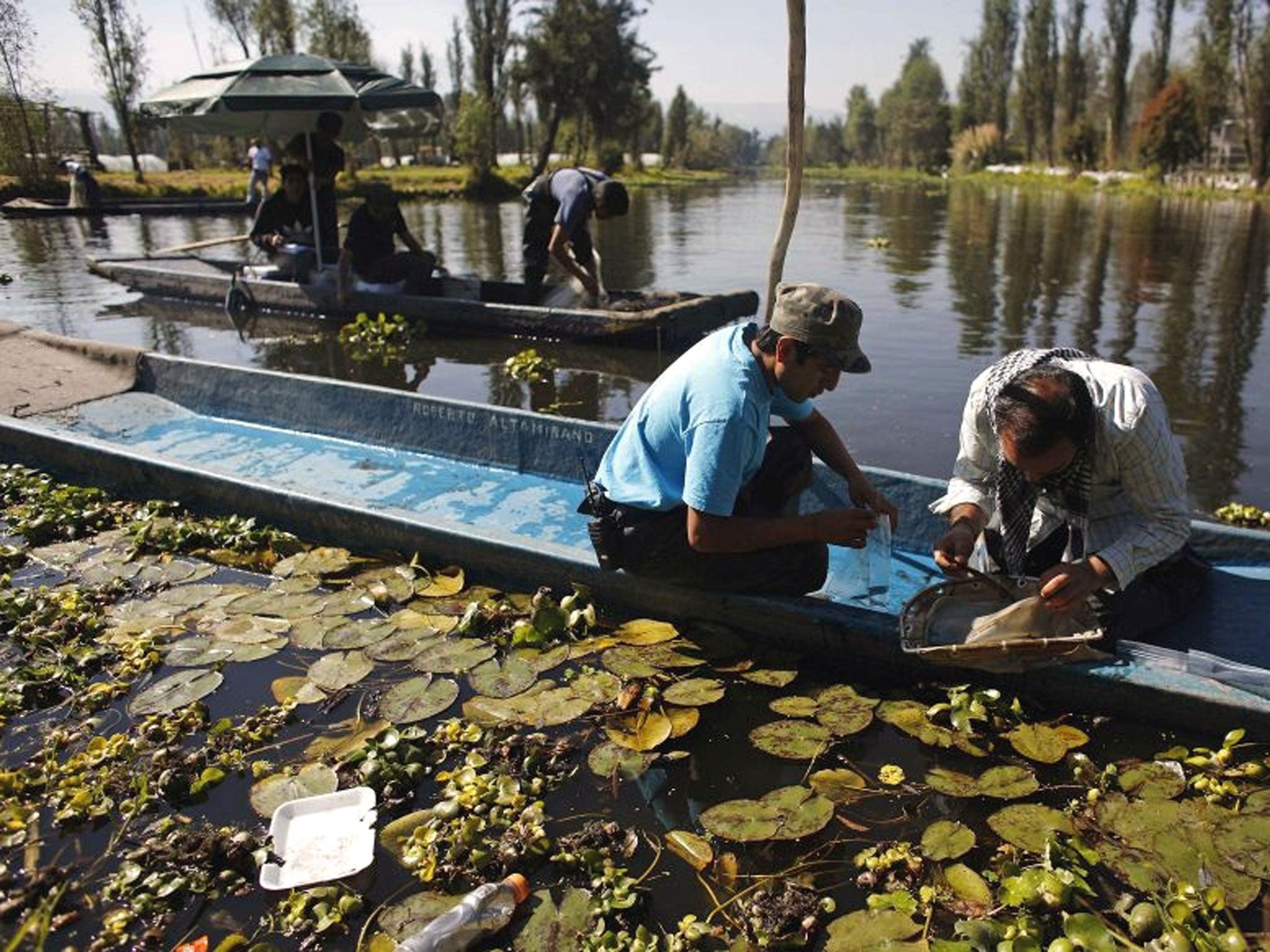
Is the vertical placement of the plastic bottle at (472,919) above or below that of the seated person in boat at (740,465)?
below

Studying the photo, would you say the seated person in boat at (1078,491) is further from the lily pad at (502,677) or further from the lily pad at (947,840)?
the lily pad at (502,677)

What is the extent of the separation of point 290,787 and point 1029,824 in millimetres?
2057

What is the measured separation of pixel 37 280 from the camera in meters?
14.2

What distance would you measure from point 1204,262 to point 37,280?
17.9m

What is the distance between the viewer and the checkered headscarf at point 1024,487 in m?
2.92

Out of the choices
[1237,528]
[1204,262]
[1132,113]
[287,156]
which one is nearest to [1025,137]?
[1132,113]

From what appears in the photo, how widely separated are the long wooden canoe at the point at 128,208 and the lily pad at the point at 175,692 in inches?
812

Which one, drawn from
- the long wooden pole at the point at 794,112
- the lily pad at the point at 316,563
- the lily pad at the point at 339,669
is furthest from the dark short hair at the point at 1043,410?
the lily pad at the point at 316,563

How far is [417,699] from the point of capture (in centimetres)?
332

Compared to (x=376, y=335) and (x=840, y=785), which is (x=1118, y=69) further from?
(x=840, y=785)

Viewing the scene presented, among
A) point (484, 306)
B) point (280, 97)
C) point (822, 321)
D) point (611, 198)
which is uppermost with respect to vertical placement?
point (280, 97)

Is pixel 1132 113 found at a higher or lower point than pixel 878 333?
higher

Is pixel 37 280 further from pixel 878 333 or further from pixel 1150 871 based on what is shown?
pixel 1150 871

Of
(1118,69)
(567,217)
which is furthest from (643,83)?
(567,217)
